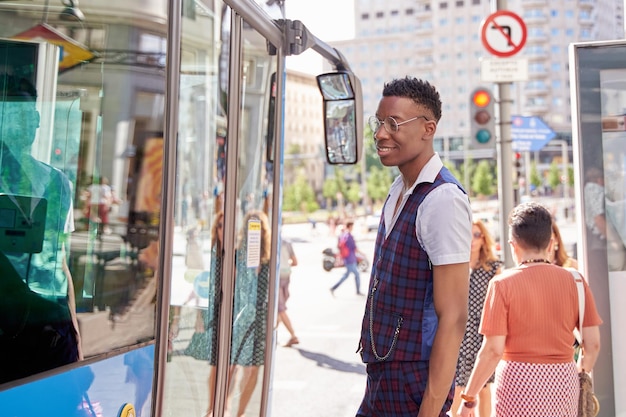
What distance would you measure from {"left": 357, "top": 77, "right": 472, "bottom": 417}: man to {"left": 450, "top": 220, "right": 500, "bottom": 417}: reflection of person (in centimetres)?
297

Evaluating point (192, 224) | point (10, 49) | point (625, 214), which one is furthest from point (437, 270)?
point (625, 214)

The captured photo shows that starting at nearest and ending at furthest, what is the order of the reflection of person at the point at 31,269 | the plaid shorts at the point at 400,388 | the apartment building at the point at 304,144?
the reflection of person at the point at 31,269 → the plaid shorts at the point at 400,388 → the apartment building at the point at 304,144

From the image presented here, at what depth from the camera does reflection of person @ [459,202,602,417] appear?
3.39 metres

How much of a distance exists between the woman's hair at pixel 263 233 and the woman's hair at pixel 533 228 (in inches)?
47.1

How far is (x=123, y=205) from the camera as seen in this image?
213 cm

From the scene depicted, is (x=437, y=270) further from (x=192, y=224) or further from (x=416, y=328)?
(x=192, y=224)

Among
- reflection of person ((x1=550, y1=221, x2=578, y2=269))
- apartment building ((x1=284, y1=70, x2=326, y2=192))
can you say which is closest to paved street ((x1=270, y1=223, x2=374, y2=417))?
reflection of person ((x1=550, y1=221, x2=578, y2=269))

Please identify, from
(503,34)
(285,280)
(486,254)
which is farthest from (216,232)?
(285,280)

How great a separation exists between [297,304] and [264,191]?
1315 centimetres

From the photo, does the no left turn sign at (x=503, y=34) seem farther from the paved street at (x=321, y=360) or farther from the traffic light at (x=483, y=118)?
the paved street at (x=321, y=360)

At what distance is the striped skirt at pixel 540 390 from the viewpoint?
336 centimetres

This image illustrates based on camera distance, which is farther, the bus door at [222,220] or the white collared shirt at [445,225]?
the bus door at [222,220]

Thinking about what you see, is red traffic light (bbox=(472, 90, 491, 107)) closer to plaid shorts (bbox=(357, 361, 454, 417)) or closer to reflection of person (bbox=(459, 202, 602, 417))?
reflection of person (bbox=(459, 202, 602, 417))

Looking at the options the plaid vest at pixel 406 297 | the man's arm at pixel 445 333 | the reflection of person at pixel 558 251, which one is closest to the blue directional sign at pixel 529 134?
the reflection of person at pixel 558 251
